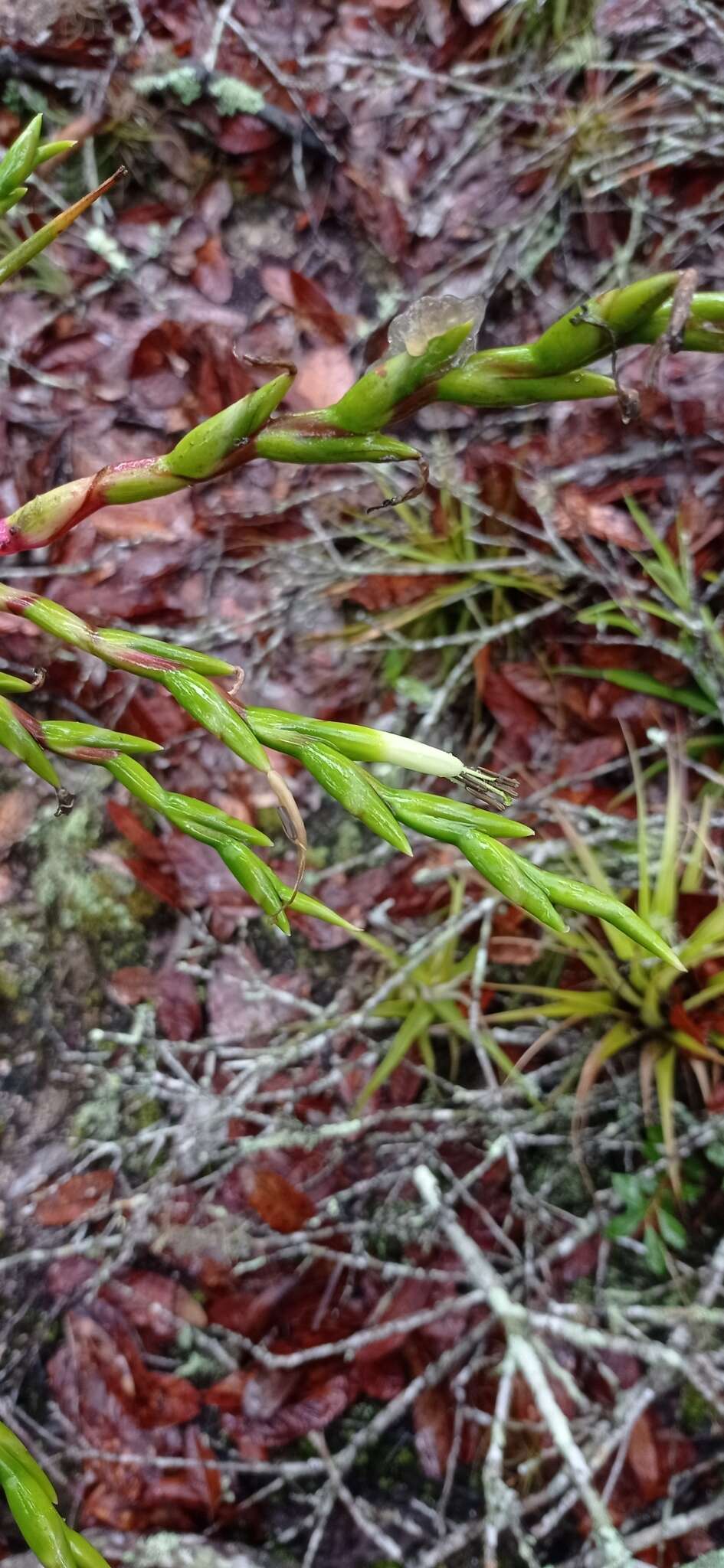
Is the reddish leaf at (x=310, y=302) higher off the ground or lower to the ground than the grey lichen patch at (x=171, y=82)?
lower

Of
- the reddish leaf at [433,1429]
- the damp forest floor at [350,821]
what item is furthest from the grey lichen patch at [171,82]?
the reddish leaf at [433,1429]

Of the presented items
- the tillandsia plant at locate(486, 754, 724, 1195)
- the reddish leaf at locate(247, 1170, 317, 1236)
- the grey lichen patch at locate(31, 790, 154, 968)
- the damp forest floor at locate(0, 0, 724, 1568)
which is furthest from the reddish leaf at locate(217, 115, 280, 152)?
the reddish leaf at locate(247, 1170, 317, 1236)

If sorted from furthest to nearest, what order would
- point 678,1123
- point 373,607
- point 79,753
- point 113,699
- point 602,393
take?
point 373,607, point 113,699, point 678,1123, point 79,753, point 602,393

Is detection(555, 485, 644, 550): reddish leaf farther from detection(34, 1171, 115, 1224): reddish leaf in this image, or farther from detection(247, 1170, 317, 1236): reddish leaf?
detection(34, 1171, 115, 1224): reddish leaf

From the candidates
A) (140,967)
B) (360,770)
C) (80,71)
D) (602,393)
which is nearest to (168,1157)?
(140,967)

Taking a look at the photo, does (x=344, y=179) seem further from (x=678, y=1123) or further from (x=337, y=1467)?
(x=337, y=1467)

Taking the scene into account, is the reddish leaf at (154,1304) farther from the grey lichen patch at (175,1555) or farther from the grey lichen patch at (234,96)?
the grey lichen patch at (234,96)
